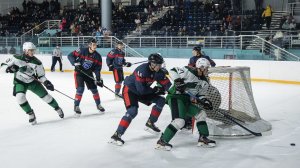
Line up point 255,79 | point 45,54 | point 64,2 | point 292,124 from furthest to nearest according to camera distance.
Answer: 1. point 64,2
2. point 45,54
3. point 255,79
4. point 292,124

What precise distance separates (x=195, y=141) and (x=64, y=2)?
1910cm

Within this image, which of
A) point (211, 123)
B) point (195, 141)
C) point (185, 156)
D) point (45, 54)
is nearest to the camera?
point (185, 156)

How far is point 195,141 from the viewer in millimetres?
4699

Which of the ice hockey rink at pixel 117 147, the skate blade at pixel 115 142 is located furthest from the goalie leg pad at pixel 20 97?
the skate blade at pixel 115 142

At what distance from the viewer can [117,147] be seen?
4418mm

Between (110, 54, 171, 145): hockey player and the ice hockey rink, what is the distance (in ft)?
0.83

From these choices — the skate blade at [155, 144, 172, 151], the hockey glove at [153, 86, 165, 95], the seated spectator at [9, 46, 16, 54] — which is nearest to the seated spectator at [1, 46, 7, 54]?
the seated spectator at [9, 46, 16, 54]

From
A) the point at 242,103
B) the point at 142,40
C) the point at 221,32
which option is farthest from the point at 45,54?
the point at 242,103

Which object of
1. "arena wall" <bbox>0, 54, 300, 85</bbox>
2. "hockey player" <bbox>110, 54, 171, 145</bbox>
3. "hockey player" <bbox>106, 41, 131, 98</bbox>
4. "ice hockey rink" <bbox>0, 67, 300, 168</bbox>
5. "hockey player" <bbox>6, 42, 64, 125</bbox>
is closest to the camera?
"ice hockey rink" <bbox>0, 67, 300, 168</bbox>

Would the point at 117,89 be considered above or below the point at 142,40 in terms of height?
below

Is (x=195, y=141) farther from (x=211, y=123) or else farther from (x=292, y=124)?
(x=292, y=124)

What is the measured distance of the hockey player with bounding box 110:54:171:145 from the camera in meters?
4.33

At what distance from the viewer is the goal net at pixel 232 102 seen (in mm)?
5008

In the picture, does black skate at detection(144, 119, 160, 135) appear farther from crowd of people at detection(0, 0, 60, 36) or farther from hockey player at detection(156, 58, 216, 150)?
crowd of people at detection(0, 0, 60, 36)
